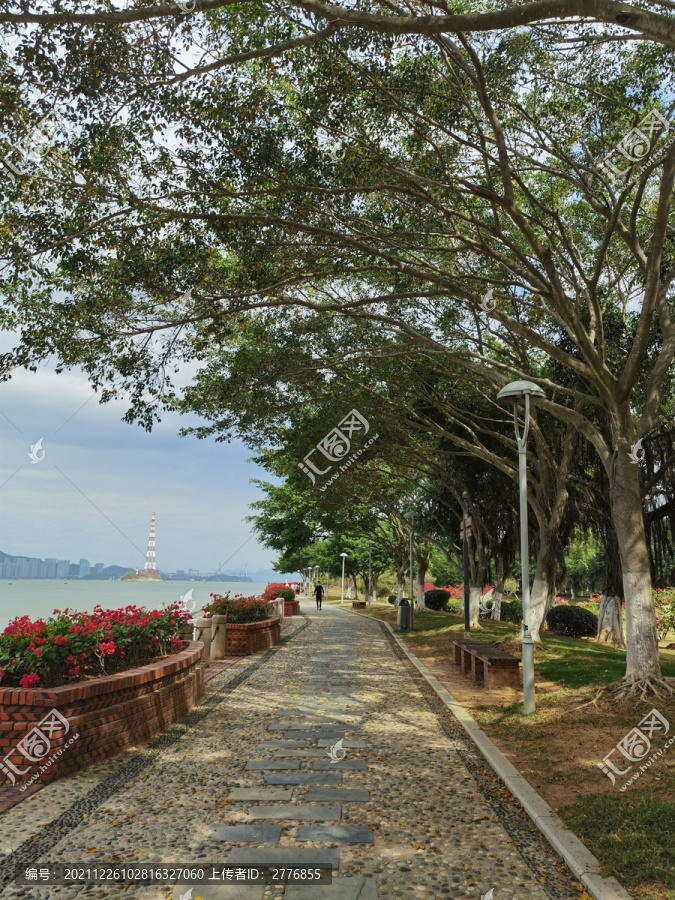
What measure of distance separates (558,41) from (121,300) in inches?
271

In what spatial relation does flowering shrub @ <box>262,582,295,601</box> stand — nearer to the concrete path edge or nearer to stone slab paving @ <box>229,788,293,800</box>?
the concrete path edge

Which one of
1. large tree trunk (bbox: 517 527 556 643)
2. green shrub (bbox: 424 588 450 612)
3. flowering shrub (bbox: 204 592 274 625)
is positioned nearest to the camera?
large tree trunk (bbox: 517 527 556 643)

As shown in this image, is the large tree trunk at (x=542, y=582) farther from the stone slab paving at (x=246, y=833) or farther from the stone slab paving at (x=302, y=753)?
the stone slab paving at (x=246, y=833)

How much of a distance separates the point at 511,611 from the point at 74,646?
20896 millimetres

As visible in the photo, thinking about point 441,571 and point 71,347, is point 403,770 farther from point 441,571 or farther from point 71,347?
point 441,571

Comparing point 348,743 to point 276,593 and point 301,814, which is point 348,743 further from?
point 276,593

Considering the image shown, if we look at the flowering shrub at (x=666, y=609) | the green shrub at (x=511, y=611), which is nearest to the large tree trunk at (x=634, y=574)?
the flowering shrub at (x=666, y=609)

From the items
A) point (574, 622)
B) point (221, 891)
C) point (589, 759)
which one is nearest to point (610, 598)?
point (574, 622)

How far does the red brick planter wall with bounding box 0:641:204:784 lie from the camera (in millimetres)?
5195

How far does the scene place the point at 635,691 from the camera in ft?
26.5

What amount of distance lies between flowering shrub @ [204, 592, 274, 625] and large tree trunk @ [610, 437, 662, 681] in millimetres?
9027

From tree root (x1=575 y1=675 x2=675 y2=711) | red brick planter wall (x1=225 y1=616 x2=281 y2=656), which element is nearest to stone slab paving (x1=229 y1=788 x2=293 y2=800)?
tree root (x1=575 y1=675 x2=675 y2=711)

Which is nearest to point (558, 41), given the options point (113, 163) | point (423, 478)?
point (113, 163)

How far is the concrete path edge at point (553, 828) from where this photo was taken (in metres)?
3.63
